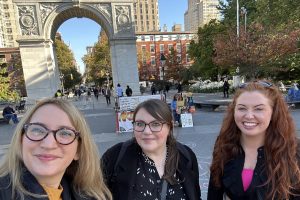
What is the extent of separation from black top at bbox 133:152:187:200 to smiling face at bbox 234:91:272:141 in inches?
28.9

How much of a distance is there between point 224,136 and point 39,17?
24.0 metres

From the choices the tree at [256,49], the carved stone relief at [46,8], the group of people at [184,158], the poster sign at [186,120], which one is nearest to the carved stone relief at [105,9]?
the carved stone relief at [46,8]

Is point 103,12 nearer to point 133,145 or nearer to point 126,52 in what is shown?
point 126,52

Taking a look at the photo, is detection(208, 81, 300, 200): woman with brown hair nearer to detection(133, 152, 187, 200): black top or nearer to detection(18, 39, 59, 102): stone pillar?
detection(133, 152, 187, 200): black top

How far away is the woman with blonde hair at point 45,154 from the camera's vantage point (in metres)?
1.50

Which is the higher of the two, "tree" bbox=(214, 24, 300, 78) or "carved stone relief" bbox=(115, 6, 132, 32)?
"carved stone relief" bbox=(115, 6, 132, 32)

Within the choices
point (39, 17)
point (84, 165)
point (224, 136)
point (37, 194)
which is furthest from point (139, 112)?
point (39, 17)

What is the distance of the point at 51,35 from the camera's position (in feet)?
80.0

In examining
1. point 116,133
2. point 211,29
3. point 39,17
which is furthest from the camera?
point 211,29

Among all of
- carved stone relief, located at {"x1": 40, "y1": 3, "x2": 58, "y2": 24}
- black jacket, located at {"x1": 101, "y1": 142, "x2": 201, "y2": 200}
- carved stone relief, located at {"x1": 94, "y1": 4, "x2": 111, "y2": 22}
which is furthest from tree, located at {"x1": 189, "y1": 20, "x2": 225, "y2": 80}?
black jacket, located at {"x1": 101, "y1": 142, "x2": 201, "y2": 200}

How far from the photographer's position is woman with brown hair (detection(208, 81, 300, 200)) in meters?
2.04

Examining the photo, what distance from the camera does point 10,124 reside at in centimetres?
1505

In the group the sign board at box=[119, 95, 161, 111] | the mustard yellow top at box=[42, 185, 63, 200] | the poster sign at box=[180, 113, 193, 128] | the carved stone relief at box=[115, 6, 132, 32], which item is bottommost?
the poster sign at box=[180, 113, 193, 128]

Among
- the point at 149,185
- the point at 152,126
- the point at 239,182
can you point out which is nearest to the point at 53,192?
the point at 149,185
